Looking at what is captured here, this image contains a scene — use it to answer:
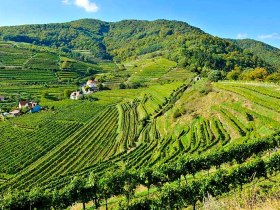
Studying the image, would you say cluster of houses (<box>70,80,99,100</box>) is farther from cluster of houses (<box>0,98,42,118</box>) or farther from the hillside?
cluster of houses (<box>0,98,42,118</box>)

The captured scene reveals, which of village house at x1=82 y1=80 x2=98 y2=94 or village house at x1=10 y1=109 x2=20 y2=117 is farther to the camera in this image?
village house at x1=82 y1=80 x2=98 y2=94

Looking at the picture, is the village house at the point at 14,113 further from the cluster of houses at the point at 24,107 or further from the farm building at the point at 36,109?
the farm building at the point at 36,109

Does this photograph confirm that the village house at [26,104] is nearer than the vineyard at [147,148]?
No

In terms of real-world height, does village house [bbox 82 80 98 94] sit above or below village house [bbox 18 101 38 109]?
above

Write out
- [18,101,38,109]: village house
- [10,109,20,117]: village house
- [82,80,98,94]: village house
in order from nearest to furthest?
1. [10,109,20,117]: village house
2. [18,101,38,109]: village house
3. [82,80,98,94]: village house

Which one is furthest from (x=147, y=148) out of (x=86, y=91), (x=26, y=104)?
(x=86, y=91)

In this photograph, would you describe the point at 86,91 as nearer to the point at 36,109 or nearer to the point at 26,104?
the point at 26,104

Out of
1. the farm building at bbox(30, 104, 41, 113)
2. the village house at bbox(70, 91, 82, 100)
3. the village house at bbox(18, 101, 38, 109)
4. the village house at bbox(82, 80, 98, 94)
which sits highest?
the village house at bbox(82, 80, 98, 94)

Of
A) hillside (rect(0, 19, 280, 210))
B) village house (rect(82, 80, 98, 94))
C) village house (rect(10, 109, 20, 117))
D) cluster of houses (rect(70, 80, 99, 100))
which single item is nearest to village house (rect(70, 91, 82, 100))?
cluster of houses (rect(70, 80, 99, 100))

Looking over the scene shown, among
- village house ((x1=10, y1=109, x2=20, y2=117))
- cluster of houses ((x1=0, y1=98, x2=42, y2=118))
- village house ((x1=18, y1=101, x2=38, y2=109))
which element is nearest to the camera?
village house ((x1=10, y1=109, x2=20, y2=117))

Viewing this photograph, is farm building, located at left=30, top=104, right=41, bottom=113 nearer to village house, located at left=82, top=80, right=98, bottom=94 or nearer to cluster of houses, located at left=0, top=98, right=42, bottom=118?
cluster of houses, located at left=0, top=98, right=42, bottom=118

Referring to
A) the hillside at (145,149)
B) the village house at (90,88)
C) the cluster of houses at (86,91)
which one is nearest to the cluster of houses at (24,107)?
the hillside at (145,149)

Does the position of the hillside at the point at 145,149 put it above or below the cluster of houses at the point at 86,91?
below

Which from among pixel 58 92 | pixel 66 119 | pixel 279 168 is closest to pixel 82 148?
pixel 66 119
